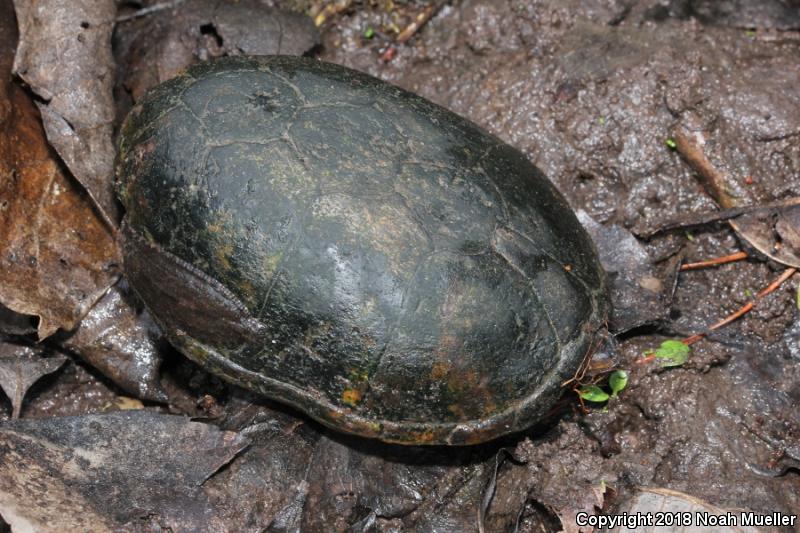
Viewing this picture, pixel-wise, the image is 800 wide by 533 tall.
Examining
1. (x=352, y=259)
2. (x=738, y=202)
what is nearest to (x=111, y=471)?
(x=352, y=259)

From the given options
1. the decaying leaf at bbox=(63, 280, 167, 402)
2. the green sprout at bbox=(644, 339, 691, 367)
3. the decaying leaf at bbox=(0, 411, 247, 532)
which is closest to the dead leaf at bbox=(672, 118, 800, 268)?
the green sprout at bbox=(644, 339, 691, 367)

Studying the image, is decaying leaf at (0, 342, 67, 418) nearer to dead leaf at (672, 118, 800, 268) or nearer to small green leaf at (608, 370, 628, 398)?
small green leaf at (608, 370, 628, 398)

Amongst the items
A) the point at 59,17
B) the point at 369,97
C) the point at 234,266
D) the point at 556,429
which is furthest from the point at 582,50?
the point at 59,17

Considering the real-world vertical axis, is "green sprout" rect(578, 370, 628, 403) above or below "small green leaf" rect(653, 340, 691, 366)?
above

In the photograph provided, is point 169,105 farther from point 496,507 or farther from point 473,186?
point 496,507

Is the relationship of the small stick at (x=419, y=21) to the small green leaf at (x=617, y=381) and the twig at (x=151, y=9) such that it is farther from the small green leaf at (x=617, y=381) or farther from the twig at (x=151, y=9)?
the small green leaf at (x=617, y=381)

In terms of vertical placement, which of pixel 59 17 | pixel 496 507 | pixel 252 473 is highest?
pixel 59 17
